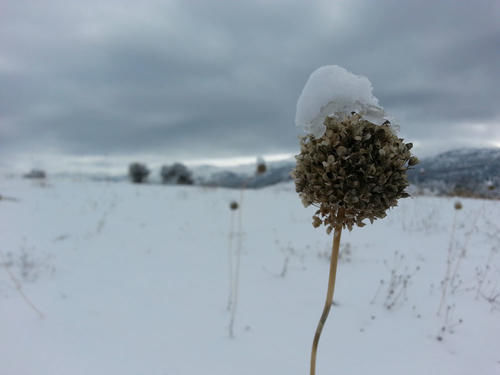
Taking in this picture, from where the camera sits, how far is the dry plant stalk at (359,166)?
1262mm

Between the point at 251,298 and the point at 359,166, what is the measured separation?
2778mm

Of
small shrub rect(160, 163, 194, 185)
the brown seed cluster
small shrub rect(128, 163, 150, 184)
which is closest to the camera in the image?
the brown seed cluster

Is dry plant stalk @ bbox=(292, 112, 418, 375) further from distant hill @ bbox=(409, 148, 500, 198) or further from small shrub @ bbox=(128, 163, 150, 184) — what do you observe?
small shrub @ bbox=(128, 163, 150, 184)

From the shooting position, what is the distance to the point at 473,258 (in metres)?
4.12

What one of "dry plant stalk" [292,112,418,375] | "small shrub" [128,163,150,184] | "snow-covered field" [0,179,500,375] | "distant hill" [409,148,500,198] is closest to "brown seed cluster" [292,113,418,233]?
"dry plant stalk" [292,112,418,375]

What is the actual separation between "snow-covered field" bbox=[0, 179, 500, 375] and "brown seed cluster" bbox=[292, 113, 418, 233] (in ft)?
5.79

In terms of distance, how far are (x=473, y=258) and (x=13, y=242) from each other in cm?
805

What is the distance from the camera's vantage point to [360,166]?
4.22 ft

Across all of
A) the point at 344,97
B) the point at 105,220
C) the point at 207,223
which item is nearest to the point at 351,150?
the point at 344,97

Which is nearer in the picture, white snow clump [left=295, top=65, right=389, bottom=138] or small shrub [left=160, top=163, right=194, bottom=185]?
white snow clump [left=295, top=65, right=389, bottom=138]

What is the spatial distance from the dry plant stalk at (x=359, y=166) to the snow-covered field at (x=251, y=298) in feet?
5.77

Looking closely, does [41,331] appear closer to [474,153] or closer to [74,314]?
[74,314]

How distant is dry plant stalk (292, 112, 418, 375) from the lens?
126cm

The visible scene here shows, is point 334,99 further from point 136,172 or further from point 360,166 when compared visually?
point 136,172
